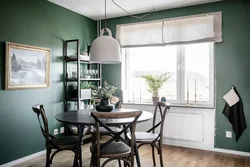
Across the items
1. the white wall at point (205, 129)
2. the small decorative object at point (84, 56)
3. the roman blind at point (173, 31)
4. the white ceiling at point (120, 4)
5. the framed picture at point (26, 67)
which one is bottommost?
the white wall at point (205, 129)

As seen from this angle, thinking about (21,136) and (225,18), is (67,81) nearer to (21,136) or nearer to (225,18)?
(21,136)

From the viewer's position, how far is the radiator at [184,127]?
12.1 feet

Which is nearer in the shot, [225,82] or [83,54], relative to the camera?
[225,82]

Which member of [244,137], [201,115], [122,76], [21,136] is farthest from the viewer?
[122,76]

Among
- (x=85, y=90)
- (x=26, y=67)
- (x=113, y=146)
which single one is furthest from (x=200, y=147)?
(x=26, y=67)

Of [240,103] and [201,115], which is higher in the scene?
[240,103]

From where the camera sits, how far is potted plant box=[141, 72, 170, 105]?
4043 mm

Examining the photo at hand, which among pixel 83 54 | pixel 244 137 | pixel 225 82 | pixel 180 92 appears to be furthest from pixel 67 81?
pixel 244 137

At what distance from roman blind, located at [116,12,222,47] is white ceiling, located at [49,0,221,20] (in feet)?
0.81

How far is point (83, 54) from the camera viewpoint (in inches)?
161

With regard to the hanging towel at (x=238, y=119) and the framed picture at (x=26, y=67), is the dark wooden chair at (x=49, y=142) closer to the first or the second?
the framed picture at (x=26, y=67)

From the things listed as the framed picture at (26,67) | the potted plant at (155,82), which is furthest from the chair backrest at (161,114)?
the framed picture at (26,67)

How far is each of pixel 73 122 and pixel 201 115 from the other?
2349 millimetres

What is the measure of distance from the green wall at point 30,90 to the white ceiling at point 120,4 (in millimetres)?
214
